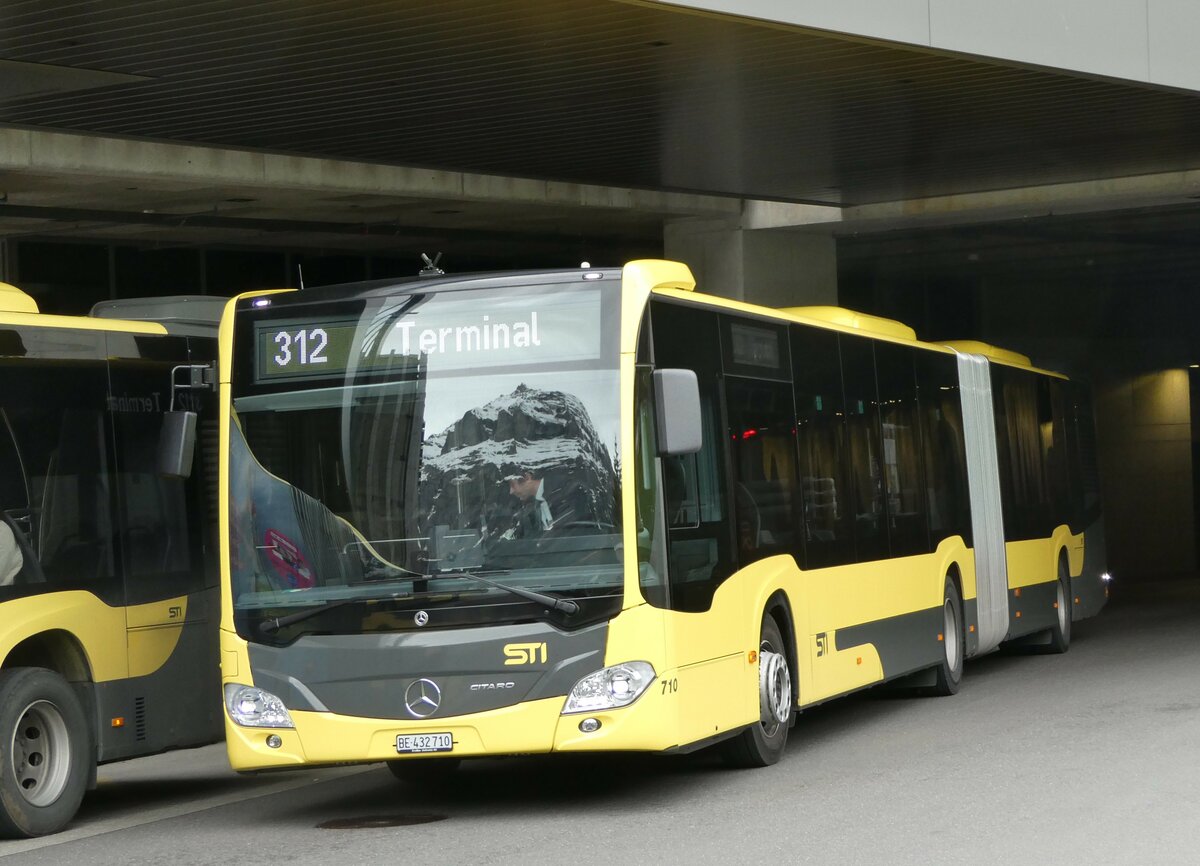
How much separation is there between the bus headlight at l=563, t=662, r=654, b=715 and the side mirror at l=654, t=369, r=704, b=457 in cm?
117

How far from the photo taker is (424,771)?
11.6 metres

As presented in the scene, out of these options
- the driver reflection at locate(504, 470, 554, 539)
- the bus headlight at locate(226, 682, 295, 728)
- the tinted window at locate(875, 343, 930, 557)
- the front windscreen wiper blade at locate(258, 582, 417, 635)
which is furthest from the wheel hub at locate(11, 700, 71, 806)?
the tinted window at locate(875, 343, 930, 557)

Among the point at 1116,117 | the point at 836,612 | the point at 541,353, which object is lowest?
the point at 836,612

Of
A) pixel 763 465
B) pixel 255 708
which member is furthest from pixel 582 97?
pixel 255 708

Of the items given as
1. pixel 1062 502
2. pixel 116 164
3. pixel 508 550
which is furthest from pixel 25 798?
pixel 1062 502

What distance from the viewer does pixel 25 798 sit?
32.8ft

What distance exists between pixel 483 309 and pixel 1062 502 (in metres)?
12.5

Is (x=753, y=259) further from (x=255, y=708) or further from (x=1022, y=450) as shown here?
(x=255, y=708)

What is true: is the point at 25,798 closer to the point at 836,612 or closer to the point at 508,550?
the point at 508,550

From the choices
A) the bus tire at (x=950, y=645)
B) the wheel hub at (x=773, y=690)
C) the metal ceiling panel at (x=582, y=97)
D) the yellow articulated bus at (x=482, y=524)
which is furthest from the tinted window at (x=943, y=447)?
the yellow articulated bus at (x=482, y=524)

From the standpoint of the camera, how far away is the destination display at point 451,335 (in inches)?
381

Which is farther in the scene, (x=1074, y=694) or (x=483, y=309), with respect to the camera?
(x=1074, y=694)

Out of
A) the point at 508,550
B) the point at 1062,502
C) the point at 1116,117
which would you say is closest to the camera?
the point at 508,550

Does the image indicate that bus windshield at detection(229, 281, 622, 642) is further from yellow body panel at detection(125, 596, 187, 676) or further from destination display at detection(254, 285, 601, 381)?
yellow body panel at detection(125, 596, 187, 676)
